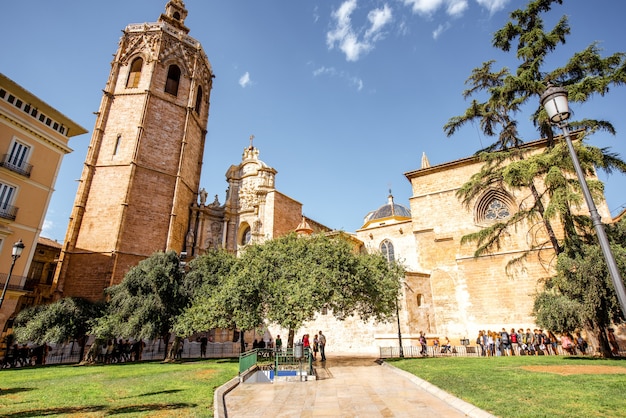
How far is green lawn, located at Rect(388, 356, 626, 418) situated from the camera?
5.04 metres

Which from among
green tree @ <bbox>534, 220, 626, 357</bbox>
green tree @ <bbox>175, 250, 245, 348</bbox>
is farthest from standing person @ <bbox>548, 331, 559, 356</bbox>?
green tree @ <bbox>175, 250, 245, 348</bbox>

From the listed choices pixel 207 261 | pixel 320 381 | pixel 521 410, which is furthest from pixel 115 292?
pixel 521 410

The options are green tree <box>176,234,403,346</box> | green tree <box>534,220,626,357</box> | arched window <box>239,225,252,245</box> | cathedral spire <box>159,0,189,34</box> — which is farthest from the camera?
cathedral spire <box>159,0,189,34</box>

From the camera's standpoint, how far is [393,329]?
19203mm

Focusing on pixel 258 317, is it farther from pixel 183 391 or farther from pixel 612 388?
pixel 612 388

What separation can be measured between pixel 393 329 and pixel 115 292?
51.2ft

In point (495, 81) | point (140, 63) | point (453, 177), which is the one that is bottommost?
point (453, 177)

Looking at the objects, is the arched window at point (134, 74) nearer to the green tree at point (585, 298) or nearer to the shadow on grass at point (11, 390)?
the shadow on grass at point (11, 390)

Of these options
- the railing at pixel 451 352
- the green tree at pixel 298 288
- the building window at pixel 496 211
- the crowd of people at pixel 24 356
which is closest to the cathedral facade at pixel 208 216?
the building window at pixel 496 211

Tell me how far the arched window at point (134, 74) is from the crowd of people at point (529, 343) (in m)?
31.9

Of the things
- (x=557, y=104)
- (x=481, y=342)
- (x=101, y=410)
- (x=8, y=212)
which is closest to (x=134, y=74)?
(x=8, y=212)

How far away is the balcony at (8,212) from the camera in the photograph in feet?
52.6

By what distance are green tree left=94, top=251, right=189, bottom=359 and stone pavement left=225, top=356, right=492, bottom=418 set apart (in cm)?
885

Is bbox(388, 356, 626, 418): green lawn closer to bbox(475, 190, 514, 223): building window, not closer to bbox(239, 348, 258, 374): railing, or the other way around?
bbox(239, 348, 258, 374): railing
